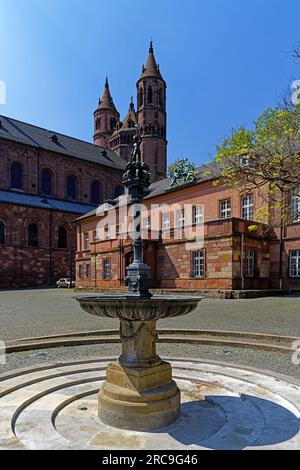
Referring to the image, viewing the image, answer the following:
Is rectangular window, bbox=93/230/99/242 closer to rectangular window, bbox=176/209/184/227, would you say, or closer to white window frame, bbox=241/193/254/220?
rectangular window, bbox=176/209/184/227

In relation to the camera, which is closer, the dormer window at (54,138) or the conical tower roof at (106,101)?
the dormer window at (54,138)

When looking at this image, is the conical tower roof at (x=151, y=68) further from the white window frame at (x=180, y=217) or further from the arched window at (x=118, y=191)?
the white window frame at (x=180, y=217)

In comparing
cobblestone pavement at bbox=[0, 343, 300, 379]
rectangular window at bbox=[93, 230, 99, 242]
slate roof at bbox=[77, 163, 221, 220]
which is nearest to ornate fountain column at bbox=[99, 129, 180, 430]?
cobblestone pavement at bbox=[0, 343, 300, 379]

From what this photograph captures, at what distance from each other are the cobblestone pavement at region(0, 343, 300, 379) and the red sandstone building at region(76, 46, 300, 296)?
976 cm

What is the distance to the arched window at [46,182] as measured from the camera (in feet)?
176

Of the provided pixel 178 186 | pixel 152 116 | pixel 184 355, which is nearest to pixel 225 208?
pixel 178 186

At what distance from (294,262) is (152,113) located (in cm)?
4795

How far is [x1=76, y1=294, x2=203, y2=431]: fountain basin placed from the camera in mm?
3922

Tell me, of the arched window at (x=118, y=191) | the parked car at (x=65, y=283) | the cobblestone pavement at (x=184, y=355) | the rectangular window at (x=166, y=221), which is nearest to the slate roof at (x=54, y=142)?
the arched window at (x=118, y=191)

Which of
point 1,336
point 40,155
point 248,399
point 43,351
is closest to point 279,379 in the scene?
point 248,399

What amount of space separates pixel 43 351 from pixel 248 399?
4950mm

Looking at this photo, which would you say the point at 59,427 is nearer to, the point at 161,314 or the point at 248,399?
the point at 161,314

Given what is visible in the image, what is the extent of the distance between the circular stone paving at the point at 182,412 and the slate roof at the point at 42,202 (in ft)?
142
